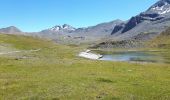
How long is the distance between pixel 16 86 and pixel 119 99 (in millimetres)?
11732

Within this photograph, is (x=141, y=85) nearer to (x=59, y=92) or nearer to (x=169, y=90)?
(x=169, y=90)

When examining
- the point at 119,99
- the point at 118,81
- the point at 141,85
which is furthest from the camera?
the point at 118,81

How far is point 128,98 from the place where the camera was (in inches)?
1243

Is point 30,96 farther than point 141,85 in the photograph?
No

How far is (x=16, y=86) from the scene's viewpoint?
1476 inches

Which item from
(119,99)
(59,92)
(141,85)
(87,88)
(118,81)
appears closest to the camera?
(119,99)

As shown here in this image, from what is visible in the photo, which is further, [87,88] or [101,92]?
[87,88]

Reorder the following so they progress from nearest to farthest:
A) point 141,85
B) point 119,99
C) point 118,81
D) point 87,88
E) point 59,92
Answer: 1. point 119,99
2. point 59,92
3. point 87,88
4. point 141,85
5. point 118,81

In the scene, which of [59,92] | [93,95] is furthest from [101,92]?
[59,92]

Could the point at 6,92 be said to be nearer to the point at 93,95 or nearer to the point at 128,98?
the point at 93,95

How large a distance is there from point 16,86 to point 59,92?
5.82 m

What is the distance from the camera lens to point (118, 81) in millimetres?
42500

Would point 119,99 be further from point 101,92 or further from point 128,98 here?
point 101,92

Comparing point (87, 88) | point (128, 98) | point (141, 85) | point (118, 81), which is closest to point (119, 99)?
point (128, 98)
